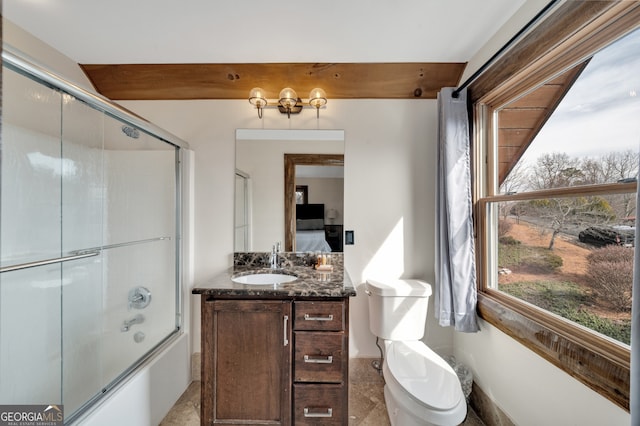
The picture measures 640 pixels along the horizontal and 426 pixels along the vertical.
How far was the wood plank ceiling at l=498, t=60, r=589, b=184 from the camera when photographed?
1219mm

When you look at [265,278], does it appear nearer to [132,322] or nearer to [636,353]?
[132,322]

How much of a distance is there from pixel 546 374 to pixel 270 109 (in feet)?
7.24

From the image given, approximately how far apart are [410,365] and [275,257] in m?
1.10

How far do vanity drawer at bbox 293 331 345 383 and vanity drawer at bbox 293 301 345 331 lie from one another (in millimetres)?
36

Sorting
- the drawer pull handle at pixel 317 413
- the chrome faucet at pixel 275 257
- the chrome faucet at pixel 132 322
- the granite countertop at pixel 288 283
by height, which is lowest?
the drawer pull handle at pixel 317 413

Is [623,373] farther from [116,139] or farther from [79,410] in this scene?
[116,139]

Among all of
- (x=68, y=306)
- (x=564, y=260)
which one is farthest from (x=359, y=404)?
(x=68, y=306)

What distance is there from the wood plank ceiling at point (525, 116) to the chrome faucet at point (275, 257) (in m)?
1.53

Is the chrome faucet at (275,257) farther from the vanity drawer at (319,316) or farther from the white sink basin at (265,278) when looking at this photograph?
the vanity drawer at (319,316)

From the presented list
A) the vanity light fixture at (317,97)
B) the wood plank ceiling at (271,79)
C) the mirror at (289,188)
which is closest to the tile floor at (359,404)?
the mirror at (289,188)

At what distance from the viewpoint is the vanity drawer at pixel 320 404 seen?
1403 mm

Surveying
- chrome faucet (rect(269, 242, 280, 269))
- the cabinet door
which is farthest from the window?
chrome faucet (rect(269, 242, 280, 269))

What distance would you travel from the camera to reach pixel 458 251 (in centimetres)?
166

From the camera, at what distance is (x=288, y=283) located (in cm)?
155
